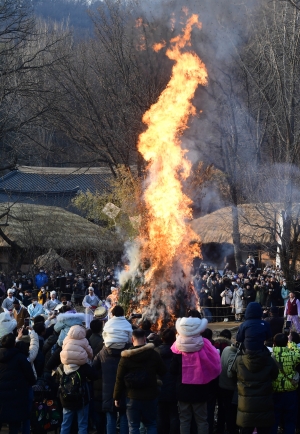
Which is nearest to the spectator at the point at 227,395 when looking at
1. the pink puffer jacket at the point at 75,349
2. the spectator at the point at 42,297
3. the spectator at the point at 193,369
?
the spectator at the point at 193,369

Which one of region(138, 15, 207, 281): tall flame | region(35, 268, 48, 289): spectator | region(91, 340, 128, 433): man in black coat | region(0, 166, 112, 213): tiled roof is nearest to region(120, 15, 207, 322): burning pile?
region(138, 15, 207, 281): tall flame

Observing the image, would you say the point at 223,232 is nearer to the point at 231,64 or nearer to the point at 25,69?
the point at 231,64

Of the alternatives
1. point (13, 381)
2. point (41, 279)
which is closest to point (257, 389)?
point (13, 381)

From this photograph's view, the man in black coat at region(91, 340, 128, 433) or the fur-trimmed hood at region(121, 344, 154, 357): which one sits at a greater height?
the fur-trimmed hood at region(121, 344, 154, 357)

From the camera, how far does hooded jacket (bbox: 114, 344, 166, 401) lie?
24.3ft

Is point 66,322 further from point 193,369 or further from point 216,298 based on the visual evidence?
point 216,298

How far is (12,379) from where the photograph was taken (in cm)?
775

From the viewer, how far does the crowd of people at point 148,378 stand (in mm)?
7383

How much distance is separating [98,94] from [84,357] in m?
27.8

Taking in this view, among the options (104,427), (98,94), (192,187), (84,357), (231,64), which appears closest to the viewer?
(84,357)

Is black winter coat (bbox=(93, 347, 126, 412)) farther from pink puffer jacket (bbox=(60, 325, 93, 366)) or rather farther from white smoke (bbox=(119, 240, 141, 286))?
white smoke (bbox=(119, 240, 141, 286))

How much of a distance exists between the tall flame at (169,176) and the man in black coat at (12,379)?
634 centimetres

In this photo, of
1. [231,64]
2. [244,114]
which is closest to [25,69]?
[231,64]

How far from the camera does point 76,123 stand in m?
34.5
